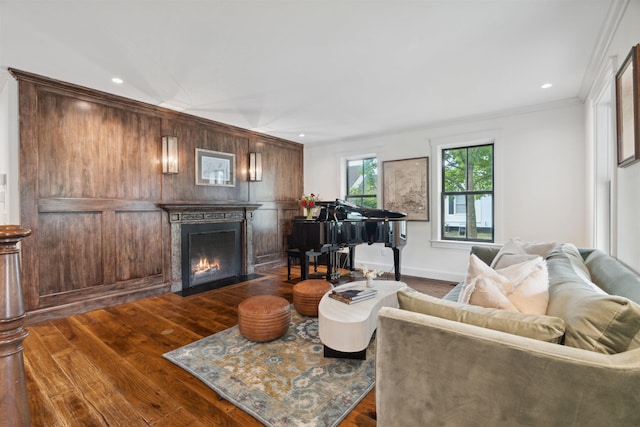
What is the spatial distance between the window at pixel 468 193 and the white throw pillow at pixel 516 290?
3342 mm

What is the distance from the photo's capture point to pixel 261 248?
5.78 meters

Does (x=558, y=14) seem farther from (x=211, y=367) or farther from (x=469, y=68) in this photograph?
(x=211, y=367)

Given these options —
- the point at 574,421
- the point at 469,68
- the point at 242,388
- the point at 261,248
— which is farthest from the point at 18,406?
the point at 261,248

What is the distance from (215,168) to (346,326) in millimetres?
3770

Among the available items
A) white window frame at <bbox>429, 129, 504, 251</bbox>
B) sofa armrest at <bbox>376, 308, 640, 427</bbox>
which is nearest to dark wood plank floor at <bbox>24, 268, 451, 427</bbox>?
sofa armrest at <bbox>376, 308, 640, 427</bbox>

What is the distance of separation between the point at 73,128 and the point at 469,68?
178 inches

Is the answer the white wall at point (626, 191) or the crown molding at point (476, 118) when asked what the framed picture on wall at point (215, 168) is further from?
the white wall at point (626, 191)

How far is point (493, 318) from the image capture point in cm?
121

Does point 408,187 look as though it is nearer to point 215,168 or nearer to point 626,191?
point 626,191

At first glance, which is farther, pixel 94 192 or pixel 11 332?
Result: pixel 94 192

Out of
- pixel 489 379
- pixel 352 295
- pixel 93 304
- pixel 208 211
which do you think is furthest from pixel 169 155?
pixel 489 379

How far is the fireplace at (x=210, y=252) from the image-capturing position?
4.50 meters

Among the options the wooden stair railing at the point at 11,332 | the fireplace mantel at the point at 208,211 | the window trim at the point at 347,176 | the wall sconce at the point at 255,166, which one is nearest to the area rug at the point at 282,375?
the wooden stair railing at the point at 11,332

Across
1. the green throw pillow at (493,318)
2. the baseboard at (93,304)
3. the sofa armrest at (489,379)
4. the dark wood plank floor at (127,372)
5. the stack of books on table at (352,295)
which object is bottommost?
the dark wood plank floor at (127,372)
